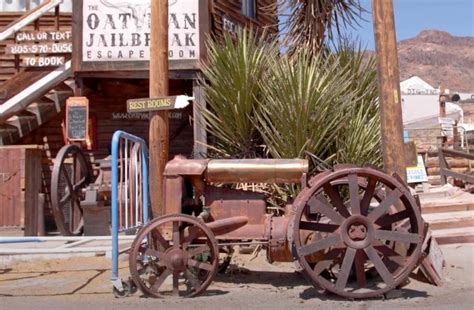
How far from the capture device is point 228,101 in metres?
9.59

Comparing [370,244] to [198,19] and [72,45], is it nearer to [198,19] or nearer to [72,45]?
[198,19]

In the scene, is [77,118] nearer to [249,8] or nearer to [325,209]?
[249,8]

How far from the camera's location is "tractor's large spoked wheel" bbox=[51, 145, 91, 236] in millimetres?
10773

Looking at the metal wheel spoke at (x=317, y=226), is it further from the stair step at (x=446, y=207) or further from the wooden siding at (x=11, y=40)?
the wooden siding at (x=11, y=40)

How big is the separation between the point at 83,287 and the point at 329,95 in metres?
4.28

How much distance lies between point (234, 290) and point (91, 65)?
6.40m

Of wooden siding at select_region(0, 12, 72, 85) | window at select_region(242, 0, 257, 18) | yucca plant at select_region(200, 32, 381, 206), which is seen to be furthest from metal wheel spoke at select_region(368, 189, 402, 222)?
window at select_region(242, 0, 257, 18)

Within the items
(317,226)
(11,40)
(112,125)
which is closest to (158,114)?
(317,226)

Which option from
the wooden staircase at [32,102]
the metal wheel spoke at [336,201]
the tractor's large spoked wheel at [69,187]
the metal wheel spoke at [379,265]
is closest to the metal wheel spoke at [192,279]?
the metal wheel spoke at [336,201]

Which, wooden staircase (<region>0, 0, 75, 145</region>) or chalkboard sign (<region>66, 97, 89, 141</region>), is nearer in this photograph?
chalkboard sign (<region>66, 97, 89, 141</region>)

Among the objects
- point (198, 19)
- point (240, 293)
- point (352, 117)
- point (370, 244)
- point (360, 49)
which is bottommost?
point (240, 293)

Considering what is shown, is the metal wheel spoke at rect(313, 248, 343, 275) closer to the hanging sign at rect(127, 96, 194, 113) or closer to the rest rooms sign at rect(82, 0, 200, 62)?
the hanging sign at rect(127, 96, 194, 113)

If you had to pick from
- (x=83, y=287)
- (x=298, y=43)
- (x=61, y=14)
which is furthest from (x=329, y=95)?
(x=61, y=14)

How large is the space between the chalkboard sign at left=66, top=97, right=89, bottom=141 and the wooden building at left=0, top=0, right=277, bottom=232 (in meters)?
0.26
